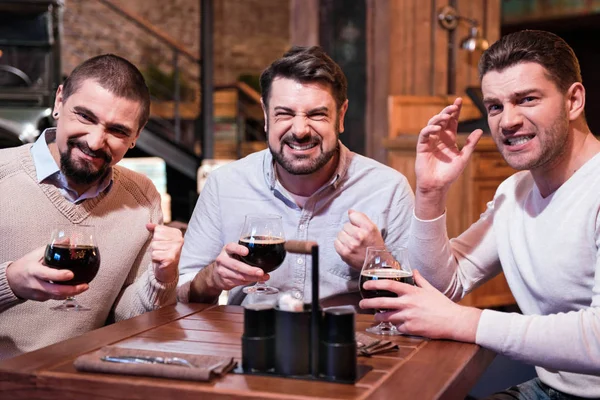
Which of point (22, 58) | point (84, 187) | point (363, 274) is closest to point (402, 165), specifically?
point (22, 58)

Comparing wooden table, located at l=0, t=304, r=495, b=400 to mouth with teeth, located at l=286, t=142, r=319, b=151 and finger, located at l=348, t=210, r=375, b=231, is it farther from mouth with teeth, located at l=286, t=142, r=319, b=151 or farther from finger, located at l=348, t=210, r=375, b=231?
mouth with teeth, located at l=286, t=142, r=319, b=151

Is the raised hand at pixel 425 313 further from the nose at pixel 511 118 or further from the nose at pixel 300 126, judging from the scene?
the nose at pixel 300 126

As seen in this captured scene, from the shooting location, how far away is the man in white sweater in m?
1.69

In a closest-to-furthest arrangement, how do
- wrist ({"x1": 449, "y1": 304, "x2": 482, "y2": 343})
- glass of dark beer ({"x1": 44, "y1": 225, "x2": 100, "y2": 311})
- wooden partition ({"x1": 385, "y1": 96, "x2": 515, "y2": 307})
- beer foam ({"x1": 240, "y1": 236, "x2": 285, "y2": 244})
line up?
wrist ({"x1": 449, "y1": 304, "x2": 482, "y2": 343})
glass of dark beer ({"x1": 44, "y1": 225, "x2": 100, "y2": 311})
beer foam ({"x1": 240, "y1": 236, "x2": 285, "y2": 244})
wooden partition ({"x1": 385, "y1": 96, "x2": 515, "y2": 307})

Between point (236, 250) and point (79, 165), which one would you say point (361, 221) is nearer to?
point (236, 250)

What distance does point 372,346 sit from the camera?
63.8 inches

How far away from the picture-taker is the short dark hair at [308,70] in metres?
2.45

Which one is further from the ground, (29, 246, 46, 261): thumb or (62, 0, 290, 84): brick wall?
(62, 0, 290, 84): brick wall

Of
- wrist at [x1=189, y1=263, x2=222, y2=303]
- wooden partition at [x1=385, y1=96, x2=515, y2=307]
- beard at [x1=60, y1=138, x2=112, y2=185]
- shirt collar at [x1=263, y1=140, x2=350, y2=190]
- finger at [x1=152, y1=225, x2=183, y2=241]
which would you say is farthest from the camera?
wooden partition at [x1=385, y1=96, x2=515, y2=307]

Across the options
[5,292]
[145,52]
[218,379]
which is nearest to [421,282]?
[218,379]

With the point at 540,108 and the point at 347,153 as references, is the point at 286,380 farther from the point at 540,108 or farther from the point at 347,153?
the point at 347,153

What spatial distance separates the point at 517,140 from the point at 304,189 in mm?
767

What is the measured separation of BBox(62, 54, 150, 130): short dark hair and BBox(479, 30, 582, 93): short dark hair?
104 cm

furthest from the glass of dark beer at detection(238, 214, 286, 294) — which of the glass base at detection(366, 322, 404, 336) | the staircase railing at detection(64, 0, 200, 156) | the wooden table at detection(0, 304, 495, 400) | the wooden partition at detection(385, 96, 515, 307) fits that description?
the staircase railing at detection(64, 0, 200, 156)
